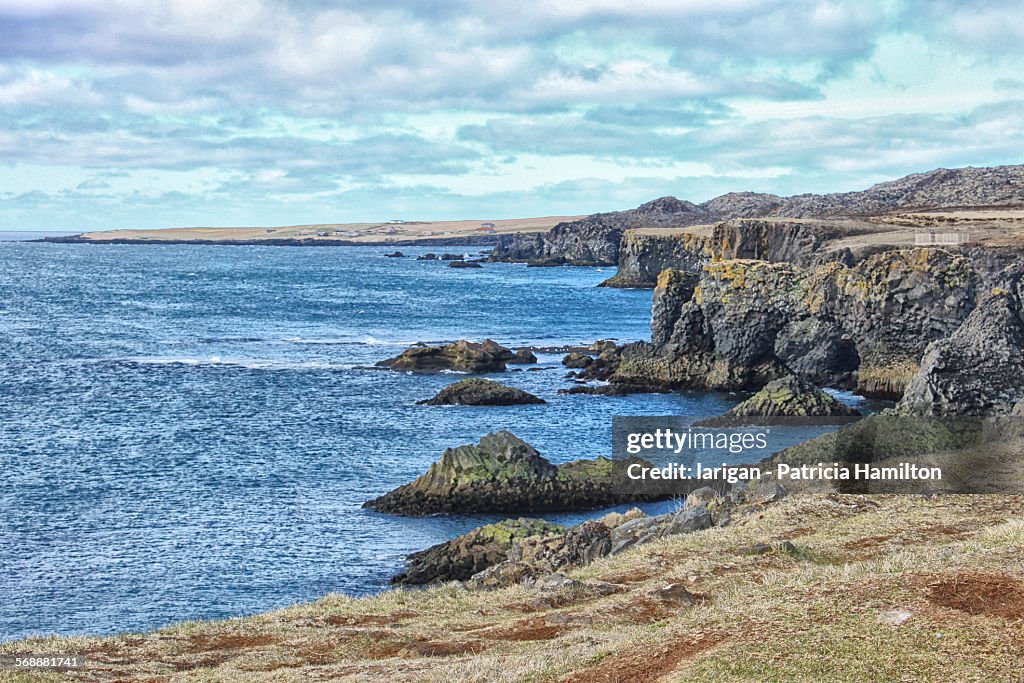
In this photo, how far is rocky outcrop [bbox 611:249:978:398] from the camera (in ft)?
223

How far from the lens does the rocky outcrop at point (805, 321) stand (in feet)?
223

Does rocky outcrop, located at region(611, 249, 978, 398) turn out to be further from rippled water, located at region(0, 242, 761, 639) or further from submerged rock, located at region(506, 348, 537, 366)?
submerged rock, located at region(506, 348, 537, 366)

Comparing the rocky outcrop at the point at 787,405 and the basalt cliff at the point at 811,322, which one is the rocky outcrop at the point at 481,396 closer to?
the basalt cliff at the point at 811,322

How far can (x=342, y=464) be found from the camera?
5125 cm

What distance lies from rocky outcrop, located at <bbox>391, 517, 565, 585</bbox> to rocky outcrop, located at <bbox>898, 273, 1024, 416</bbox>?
21.9 meters

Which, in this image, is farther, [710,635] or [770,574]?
[770,574]

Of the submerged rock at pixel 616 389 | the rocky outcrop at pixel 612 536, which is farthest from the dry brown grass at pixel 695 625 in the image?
the submerged rock at pixel 616 389

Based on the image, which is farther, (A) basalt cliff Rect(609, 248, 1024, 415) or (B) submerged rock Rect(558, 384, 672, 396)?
(B) submerged rock Rect(558, 384, 672, 396)

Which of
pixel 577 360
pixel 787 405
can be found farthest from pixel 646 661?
pixel 577 360

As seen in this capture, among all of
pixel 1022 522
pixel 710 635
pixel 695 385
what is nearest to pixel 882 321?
pixel 695 385

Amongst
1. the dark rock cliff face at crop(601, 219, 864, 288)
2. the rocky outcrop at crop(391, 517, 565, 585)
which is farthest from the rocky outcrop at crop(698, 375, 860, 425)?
the rocky outcrop at crop(391, 517, 565, 585)

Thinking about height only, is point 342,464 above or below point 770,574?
below

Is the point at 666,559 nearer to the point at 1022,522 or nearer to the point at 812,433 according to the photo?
the point at 1022,522

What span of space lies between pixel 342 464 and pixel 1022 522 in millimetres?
33901
